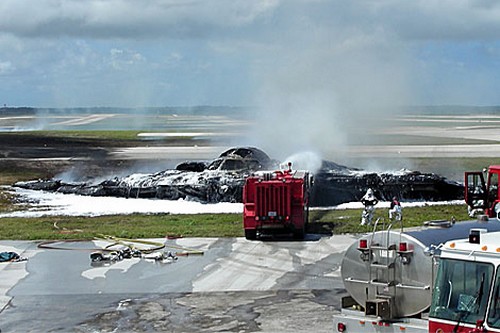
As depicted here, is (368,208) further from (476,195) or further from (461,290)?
(461,290)

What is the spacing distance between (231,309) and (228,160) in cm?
2729

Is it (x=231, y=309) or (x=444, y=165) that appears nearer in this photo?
(x=231, y=309)

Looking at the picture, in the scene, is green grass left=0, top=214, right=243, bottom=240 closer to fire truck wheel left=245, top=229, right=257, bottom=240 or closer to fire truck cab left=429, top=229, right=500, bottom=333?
fire truck wheel left=245, top=229, right=257, bottom=240

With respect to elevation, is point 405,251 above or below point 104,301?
above

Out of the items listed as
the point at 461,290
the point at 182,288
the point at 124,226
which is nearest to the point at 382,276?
the point at 461,290

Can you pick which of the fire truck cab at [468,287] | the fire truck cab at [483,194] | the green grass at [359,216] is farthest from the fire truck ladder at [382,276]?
the green grass at [359,216]

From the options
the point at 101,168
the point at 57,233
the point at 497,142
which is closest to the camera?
the point at 57,233

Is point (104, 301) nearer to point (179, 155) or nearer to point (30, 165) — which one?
point (30, 165)

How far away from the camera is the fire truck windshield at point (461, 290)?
36.7ft

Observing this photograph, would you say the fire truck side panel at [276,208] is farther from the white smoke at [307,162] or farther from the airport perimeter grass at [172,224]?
the white smoke at [307,162]

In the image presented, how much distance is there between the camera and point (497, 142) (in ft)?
289

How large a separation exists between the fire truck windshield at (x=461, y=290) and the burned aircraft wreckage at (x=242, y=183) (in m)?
28.5

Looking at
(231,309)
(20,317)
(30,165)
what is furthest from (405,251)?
(30,165)

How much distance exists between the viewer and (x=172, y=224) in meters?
35.7
